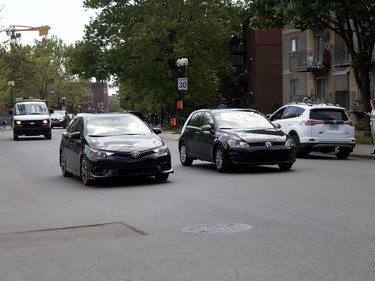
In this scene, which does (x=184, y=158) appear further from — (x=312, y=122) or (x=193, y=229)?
(x=193, y=229)

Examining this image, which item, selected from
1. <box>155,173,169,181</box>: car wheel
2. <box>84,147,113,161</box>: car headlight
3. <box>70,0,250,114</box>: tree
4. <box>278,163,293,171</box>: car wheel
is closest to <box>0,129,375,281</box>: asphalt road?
<box>155,173,169,181</box>: car wheel

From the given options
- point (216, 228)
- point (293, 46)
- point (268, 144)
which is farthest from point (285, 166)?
point (293, 46)

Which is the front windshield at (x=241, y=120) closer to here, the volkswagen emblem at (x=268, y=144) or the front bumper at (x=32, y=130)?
the volkswagen emblem at (x=268, y=144)

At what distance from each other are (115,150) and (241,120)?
4.46 metres

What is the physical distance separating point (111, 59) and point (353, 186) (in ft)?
141

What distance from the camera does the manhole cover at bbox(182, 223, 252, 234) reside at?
7.90m

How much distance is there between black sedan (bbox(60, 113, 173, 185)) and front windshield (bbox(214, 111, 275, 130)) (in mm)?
2266

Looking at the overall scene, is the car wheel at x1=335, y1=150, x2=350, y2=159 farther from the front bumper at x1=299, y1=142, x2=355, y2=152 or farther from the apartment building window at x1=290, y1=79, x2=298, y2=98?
the apartment building window at x1=290, y1=79, x2=298, y2=98

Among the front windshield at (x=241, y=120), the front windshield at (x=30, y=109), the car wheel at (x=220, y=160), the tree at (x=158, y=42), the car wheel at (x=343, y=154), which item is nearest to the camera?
the car wheel at (x=220, y=160)

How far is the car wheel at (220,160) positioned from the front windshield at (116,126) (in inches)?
78.2

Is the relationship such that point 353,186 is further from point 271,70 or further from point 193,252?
point 271,70

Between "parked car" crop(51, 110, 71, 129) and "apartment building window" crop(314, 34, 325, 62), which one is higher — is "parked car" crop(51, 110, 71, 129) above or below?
below

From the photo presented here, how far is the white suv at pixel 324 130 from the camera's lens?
20391 mm

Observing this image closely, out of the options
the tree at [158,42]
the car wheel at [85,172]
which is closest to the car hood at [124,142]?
the car wheel at [85,172]
